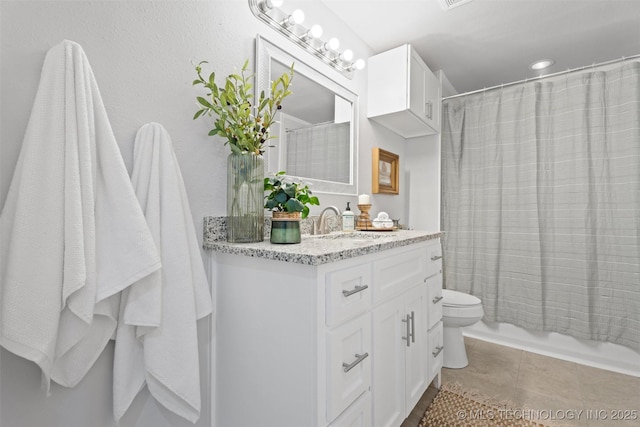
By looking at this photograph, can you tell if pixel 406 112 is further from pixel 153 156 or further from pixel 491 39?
pixel 153 156

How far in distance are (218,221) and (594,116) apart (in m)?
2.61

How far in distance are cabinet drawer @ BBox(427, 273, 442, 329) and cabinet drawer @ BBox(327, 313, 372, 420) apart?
0.67 meters

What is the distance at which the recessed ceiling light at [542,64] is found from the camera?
2447 millimetres

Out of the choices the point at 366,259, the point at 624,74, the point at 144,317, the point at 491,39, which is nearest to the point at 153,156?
the point at 144,317

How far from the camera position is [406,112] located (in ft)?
6.55

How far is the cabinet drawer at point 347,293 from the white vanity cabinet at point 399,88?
134cm

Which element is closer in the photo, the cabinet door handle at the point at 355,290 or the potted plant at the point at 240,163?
the cabinet door handle at the point at 355,290

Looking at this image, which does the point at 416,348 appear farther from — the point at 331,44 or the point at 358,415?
the point at 331,44

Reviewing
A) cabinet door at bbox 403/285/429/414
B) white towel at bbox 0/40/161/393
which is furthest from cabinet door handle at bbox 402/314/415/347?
white towel at bbox 0/40/161/393

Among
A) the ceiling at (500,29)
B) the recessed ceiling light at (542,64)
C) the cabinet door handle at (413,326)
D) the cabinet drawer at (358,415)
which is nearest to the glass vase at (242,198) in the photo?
the cabinet drawer at (358,415)

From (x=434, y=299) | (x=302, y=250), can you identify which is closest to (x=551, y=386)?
(x=434, y=299)

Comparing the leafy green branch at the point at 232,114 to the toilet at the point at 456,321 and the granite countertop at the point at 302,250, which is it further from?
the toilet at the point at 456,321

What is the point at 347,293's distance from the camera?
94 centimetres

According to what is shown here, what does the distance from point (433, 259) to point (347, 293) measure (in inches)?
35.9
